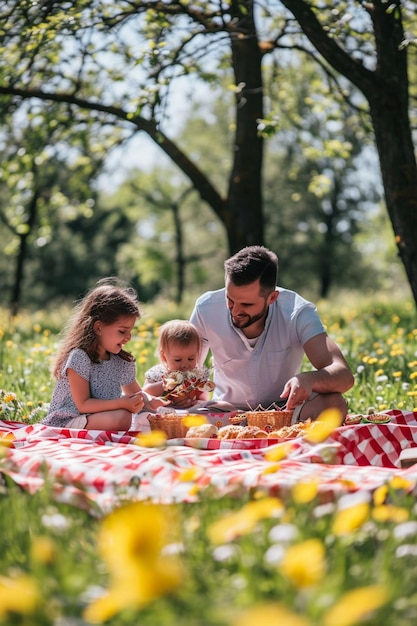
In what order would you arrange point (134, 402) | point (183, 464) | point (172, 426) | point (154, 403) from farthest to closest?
point (154, 403), point (134, 402), point (172, 426), point (183, 464)

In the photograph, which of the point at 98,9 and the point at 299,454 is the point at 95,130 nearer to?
the point at 98,9

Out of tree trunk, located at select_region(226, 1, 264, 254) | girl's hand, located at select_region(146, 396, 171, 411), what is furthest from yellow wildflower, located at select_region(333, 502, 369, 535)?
tree trunk, located at select_region(226, 1, 264, 254)

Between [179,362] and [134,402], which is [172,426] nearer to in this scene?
[134,402]

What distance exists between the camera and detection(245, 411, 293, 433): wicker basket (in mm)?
4125

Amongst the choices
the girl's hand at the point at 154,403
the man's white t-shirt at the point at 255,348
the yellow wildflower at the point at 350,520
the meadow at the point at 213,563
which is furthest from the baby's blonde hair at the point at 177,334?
the yellow wildflower at the point at 350,520

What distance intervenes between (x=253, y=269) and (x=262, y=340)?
52cm

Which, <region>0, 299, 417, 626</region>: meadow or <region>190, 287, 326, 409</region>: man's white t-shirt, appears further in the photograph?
<region>190, 287, 326, 409</region>: man's white t-shirt

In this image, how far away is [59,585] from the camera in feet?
5.54

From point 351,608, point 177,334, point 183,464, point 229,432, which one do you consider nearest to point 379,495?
point 183,464

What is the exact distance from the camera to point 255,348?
15.4 feet

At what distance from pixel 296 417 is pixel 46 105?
21.6ft

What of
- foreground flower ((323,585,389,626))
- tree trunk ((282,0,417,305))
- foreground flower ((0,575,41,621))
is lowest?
foreground flower ((323,585,389,626))

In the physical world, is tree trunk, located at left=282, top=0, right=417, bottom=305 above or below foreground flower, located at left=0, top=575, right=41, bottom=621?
above

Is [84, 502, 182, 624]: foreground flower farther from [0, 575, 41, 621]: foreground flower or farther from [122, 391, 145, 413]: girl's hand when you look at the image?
[122, 391, 145, 413]: girl's hand
